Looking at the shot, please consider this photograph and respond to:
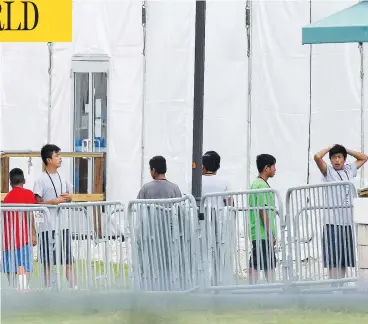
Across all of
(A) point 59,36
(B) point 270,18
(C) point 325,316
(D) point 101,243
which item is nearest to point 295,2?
(B) point 270,18

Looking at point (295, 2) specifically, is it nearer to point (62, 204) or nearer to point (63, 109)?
point (63, 109)

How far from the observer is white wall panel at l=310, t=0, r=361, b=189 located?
67.9 ft

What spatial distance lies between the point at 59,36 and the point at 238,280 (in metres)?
8.95

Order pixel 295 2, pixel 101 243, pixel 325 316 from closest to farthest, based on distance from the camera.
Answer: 1. pixel 325 316
2. pixel 101 243
3. pixel 295 2

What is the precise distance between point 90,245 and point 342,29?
3.51m

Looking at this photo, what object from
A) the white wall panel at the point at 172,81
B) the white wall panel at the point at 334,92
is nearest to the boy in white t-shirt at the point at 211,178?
the white wall panel at the point at 334,92

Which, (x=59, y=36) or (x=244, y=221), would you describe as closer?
(x=244, y=221)

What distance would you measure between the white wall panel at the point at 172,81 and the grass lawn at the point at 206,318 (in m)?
9.64

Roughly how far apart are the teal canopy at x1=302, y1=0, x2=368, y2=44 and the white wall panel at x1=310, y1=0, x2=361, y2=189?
5263mm

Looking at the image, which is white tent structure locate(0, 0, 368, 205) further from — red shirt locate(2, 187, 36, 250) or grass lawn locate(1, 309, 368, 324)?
grass lawn locate(1, 309, 368, 324)

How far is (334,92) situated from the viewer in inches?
819

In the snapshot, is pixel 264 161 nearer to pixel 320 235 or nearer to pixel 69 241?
pixel 320 235

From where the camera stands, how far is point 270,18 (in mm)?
21172

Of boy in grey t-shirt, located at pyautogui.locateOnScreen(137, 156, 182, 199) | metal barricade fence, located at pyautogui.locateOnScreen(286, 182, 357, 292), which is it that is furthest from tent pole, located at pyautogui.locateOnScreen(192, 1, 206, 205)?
metal barricade fence, located at pyautogui.locateOnScreen(286, 182, 357, 292)
